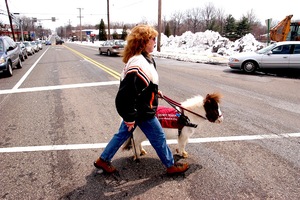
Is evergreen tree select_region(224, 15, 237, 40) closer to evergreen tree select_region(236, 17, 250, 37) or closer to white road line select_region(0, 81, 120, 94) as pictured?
evergreen tree select_region(236, 17, 250, 37)

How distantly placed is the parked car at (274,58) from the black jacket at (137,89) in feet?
35.4

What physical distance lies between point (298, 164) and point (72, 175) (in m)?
3.15

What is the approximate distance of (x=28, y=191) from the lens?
276 cm

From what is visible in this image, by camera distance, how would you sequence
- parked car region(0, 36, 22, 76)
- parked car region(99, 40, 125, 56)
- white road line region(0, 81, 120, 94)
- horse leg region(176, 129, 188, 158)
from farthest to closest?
parked car region(99, 40, 125, 56) → parked car region(0, 36, 22, 76) → white road line region(0, 81, 120, 94) → horse leg region(176, 129, 188, 158)

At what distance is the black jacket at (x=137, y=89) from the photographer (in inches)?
95.7

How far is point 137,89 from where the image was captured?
2473mm

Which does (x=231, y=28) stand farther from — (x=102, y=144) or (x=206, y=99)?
(x=102, y=144)

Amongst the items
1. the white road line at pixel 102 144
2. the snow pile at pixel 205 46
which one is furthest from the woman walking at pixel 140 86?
the snow pile at pixel 205 46

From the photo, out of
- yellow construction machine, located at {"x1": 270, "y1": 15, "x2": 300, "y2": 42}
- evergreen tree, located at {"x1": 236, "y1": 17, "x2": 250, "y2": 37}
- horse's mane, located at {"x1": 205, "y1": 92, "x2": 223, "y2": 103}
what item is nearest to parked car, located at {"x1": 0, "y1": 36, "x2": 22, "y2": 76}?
horse's mane, located at {"x1": 205, "y1": 92, "x2": 223, "y2": 103}

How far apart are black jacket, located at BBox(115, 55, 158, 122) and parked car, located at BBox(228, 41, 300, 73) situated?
1079 centimetres

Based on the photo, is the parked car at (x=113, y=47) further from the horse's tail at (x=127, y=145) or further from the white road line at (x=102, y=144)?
the horse's tail at (x=127, y=145)

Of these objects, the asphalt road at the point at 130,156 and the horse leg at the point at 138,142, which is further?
the horse leg at the point at 138,142

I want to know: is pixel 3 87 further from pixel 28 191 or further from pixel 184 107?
pixel 184 107

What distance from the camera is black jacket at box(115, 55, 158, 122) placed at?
7.97 ft
